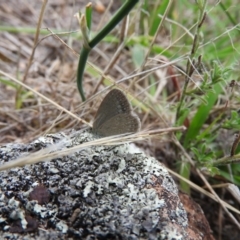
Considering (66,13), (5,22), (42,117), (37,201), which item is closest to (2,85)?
(42,117)

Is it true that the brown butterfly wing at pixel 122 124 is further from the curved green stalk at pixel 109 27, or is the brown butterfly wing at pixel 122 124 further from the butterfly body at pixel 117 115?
the curved green stalk at pixel 109 27

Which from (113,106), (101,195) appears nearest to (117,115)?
(113,106)

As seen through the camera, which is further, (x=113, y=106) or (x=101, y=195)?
(x=113, y=106)

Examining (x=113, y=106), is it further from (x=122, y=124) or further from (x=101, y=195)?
(x=101, y=195)

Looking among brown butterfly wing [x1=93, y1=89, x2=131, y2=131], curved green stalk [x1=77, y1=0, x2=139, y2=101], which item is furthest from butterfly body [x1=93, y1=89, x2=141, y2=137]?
curved green stalk [x1=77, y1=0, x2=139, y2=101]

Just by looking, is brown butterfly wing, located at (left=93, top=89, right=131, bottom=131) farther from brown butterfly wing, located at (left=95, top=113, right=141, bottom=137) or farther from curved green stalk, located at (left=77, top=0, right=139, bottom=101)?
curved green stalk, located at (left=77, top=0, right=139, bottom=101)

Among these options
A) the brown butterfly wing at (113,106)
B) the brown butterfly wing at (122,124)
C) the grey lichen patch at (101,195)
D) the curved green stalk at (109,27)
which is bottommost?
the grey lichen patch at (101,195)

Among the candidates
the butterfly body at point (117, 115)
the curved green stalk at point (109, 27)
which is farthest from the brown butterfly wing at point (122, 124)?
the curved green stalk at point (109, 27)

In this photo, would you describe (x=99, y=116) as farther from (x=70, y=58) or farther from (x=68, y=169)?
(x=70, y=58)

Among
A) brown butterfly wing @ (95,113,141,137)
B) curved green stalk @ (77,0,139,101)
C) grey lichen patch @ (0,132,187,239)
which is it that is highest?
curved green stalk @ (77,0,139,101)
